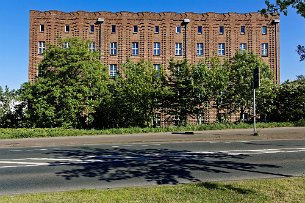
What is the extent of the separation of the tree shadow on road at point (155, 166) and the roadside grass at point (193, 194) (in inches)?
48.9

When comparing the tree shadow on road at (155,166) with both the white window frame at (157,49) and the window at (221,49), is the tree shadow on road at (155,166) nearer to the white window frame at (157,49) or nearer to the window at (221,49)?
the white window frame at (157,49)

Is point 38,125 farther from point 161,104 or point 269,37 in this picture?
point 269,37

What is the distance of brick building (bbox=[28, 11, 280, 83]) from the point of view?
39.9 m

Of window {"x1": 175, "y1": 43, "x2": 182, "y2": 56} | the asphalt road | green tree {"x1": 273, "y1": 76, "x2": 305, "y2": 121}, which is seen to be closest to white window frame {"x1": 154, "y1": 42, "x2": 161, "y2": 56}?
window {"x1": 175, "y1": 43, "x2": 182, "y2": 56}

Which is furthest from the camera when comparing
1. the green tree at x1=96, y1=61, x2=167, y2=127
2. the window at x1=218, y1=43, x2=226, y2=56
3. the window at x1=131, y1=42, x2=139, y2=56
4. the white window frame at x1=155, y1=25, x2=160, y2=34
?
the window at x1=218, y1=43, x2=226, y2=56

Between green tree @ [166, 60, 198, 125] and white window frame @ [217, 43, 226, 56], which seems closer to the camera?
green tree @ [166, 60, 198, 125]

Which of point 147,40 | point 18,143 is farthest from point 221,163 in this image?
point 147,40

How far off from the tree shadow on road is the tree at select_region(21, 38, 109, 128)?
13463 mm

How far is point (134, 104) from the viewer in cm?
2666

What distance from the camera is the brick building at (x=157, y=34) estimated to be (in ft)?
131

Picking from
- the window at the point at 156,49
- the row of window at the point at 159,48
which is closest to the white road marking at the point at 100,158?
the window at the point at 156,49

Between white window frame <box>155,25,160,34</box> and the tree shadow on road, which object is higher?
white window frame <box>155,25,160,34</box>

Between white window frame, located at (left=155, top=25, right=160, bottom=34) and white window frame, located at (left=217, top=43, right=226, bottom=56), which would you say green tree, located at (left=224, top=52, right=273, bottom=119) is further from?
white window frame, located at (left=155, top=25, right=160, bottom=34)

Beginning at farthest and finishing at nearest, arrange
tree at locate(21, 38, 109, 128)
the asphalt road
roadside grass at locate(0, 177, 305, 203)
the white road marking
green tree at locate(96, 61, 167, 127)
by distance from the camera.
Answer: green tree at locate(96, 61, 167, 127), tree at locate(21, 38, 109, 128), the white road marking, the asphalt road, roadside grass at locate(0, 177, 305, 203)
